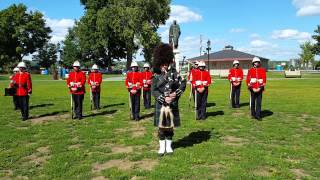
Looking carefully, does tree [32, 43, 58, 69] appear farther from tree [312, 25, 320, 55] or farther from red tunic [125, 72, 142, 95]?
red tunic [125, 72, 142, 95]

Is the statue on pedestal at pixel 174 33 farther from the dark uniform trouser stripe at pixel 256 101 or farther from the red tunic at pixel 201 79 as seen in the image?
the dark uniform trouser stripe at pixel 256 101

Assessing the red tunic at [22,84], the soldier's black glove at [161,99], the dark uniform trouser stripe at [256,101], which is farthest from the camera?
the red tunic at [22,84]

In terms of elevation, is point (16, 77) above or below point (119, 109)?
above

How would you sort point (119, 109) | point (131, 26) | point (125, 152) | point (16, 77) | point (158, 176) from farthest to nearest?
point (131, 26), point (119, 109), point (16, 77), point (125, 152), point (158, 176)

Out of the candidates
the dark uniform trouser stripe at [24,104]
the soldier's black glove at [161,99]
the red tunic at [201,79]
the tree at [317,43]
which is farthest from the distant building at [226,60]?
the soldier's black glove at [161,99]

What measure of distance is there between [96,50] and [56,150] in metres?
60.5

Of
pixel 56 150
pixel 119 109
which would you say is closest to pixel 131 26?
pixel 119 109

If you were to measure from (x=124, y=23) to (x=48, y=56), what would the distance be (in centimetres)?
4419

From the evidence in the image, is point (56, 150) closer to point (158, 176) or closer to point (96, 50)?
point (158, 176)

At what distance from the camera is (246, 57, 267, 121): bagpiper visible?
1421 cm

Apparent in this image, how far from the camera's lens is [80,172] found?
7723mm

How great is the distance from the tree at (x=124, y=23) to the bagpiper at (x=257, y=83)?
47.3 m

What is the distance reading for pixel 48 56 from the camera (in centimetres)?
10100

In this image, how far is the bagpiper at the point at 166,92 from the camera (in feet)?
29.6
